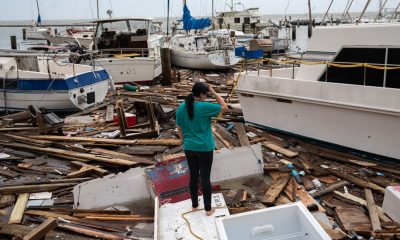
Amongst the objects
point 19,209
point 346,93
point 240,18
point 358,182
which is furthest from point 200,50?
point 240,18

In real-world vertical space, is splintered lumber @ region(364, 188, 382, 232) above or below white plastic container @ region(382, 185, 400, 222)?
below

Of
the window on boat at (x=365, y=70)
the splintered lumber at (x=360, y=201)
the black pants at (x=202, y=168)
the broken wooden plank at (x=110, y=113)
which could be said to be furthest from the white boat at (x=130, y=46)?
the black pants at (x=202, y=168)

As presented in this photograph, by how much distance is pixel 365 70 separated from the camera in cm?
783

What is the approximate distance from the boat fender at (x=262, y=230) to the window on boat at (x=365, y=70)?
210 inches

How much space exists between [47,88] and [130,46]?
7456mm

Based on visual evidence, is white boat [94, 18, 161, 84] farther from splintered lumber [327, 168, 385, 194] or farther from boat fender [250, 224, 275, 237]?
boat fender [250, 224, 275, 237]

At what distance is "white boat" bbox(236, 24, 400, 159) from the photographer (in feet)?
23.9

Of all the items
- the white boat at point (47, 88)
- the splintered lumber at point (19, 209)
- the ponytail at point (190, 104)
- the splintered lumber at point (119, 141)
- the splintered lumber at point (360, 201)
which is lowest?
the splintered lumber at point (360, 201)

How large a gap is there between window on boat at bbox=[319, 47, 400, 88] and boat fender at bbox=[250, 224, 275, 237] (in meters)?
5.34

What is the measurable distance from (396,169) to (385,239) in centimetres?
280

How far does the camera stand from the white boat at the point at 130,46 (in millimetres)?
17172

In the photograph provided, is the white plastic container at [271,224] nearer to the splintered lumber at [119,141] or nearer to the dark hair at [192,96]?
the dark hair at [192,96]

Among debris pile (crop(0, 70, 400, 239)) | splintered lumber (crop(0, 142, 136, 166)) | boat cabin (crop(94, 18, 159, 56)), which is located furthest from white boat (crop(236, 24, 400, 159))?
boat cabin (crop(94, 18, 159, 56))

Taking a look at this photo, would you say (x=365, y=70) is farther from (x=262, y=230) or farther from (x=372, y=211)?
(x=262, y=230)
